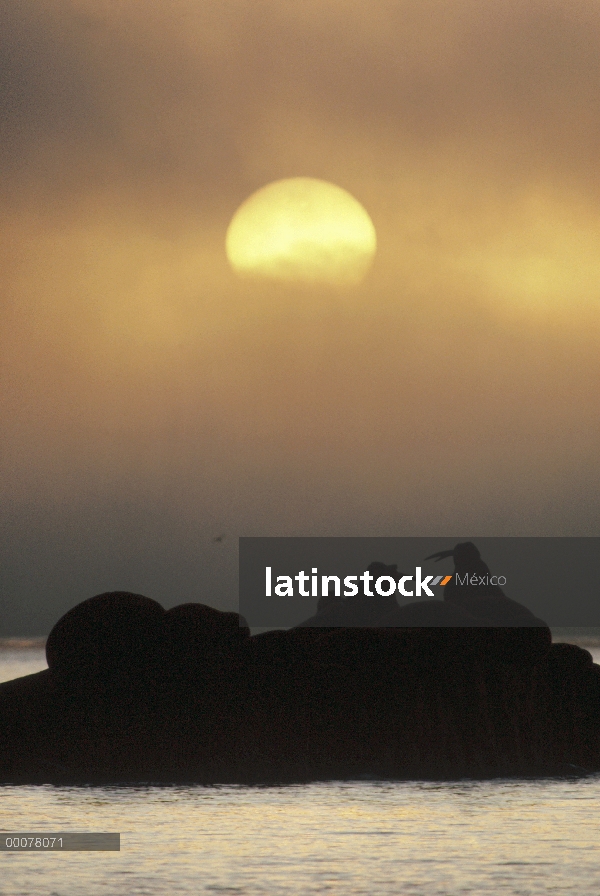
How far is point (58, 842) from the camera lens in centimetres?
Result: 2719

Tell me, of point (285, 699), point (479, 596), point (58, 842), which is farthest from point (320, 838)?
point (479, 596)

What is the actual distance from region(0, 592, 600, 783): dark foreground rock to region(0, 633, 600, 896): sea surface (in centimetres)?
180

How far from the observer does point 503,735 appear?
4109 cm

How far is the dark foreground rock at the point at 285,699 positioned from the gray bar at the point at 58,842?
992 centimetres

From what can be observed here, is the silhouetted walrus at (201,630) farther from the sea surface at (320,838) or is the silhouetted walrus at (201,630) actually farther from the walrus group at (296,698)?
the sea surface at (320,838)

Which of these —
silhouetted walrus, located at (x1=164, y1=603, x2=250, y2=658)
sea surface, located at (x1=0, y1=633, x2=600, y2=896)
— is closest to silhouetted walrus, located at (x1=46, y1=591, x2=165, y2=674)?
silhouetted walrus, located at (x1=164, y1=603, x2=250, y2=658)

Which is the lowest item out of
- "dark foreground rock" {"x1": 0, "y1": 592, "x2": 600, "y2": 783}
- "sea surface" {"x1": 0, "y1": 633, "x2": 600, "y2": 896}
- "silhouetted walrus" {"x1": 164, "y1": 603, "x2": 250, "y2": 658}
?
"sea surface" {"x1": 0, "y1": 633, "x2": 600, "y2": 896}

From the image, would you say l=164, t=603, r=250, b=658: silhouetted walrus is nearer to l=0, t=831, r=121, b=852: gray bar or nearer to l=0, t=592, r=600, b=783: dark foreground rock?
l=0, t=592, r=600, b=783: dark foreground rock

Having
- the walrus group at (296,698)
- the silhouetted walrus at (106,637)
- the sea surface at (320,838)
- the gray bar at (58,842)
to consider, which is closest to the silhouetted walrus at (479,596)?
the walrus group at (296,698)

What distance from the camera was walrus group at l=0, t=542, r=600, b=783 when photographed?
38.7 metres

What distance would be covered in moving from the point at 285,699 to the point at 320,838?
11028 millimetres

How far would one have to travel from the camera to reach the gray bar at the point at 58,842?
26359mm

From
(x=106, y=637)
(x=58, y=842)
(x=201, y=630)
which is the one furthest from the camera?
(x=201, y=630)

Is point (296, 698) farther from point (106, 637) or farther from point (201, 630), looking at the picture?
point (106, 637)
